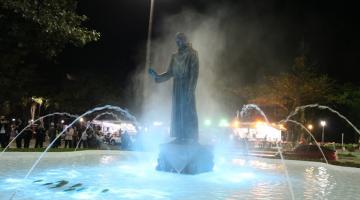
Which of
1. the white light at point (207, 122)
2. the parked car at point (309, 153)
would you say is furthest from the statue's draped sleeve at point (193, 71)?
the white light at point (207, 122)

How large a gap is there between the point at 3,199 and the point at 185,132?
6.35 meters

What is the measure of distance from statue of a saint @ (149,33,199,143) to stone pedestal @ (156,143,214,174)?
1.11 ft

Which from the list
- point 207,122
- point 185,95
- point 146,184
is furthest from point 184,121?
point 207,122

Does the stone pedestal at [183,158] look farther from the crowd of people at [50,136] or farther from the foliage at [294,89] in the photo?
the foliage at [294,89]

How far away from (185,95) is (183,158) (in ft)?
6.56

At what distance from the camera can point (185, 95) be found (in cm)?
1368

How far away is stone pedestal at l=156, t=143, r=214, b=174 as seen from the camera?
43.8ft

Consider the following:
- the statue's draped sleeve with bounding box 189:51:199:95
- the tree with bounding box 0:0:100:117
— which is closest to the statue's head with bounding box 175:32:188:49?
the statue's draped sleeve with bounding box 189:51:199:95

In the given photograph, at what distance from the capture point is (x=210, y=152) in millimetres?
14336

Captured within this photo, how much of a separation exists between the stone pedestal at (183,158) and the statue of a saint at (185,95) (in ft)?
1.11

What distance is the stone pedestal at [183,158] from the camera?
43.8 ft

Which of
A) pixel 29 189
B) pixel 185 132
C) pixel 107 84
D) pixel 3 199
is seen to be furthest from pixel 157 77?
pixel 107 84

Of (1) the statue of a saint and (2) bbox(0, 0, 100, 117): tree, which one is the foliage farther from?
(1) the statue of a saint

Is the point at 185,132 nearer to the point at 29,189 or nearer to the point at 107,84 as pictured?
the point at 29,189
